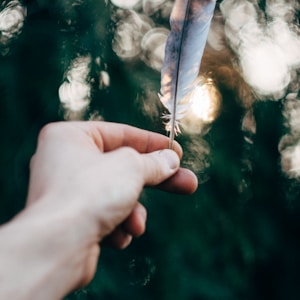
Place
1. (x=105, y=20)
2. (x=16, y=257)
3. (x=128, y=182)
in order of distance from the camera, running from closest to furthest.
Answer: (x=16, y=257) < (x=128, y=182) < (x=105, y=20)

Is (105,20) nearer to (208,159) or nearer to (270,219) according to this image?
(208,159)

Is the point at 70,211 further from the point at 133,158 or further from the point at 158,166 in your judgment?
the point at 158,166

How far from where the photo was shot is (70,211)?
95 centimetres

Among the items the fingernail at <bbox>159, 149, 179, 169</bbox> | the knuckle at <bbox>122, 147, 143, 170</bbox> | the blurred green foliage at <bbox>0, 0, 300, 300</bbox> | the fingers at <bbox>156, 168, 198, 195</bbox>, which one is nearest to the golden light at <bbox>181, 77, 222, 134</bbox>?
the blurred green foliage at <bbox>0, 0, 300, 300</bbox>

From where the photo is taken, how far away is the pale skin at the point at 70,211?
0.82 metres

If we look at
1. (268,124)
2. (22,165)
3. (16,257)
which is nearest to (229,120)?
(268,124)

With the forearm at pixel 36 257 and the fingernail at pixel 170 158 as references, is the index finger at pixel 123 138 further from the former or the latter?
the forearm at pixel 36 257

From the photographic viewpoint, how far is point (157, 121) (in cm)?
395

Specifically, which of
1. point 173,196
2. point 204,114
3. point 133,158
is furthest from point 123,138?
point 204,114

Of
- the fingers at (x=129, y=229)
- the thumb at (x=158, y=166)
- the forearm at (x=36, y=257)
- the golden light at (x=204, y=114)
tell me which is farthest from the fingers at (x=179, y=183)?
the golden light at (x=204, y=114)

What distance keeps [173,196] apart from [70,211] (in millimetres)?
2946

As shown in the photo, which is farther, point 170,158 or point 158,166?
point 170,158

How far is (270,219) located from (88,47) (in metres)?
2.88

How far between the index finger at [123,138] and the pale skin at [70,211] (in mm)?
22
